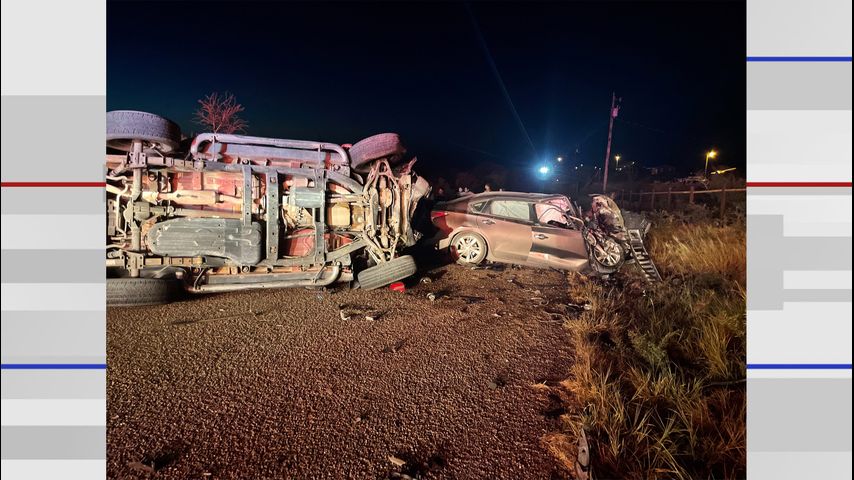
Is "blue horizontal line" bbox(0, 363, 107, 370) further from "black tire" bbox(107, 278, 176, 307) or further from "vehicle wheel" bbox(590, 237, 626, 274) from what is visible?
"vehicle wheel" bbox(590, 237, 626, 274)

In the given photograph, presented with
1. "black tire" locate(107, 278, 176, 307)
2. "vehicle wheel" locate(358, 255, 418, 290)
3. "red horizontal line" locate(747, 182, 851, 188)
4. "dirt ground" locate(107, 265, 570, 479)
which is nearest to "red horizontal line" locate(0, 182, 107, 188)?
"dirt ground" locate(107, 265, 570, 479)

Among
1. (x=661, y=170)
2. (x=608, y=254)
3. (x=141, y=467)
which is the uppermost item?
(x=661, y=170)

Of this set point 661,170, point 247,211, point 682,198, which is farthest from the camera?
point 661,170

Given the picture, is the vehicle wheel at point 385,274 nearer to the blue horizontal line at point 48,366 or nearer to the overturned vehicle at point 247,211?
the overturned vehicle at point 247,211

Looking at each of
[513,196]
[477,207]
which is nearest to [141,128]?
[477,207]

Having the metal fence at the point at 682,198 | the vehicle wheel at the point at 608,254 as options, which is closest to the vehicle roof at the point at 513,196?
the vehicle wheel at the point at 608,254

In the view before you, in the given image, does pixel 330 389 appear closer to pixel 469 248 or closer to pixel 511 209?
pixel 469 248

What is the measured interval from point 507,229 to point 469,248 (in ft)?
2.22

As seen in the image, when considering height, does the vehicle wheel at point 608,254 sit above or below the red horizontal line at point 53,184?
below

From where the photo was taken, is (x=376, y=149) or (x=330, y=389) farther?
(x=376, y=149)

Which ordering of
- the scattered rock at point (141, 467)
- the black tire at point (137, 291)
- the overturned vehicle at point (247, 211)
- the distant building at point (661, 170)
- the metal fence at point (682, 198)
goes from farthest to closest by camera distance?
the distant building at point (661, 170) < the metal fence at point (682, 198) < the overturned vehicle at point (247, 211) < the black tire at point (137, 291) < the scattered rock at point (141, 467)

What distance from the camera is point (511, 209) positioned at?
19.1 feet

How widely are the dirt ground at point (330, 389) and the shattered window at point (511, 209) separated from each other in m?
2.16

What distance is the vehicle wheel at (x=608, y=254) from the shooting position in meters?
5.56
